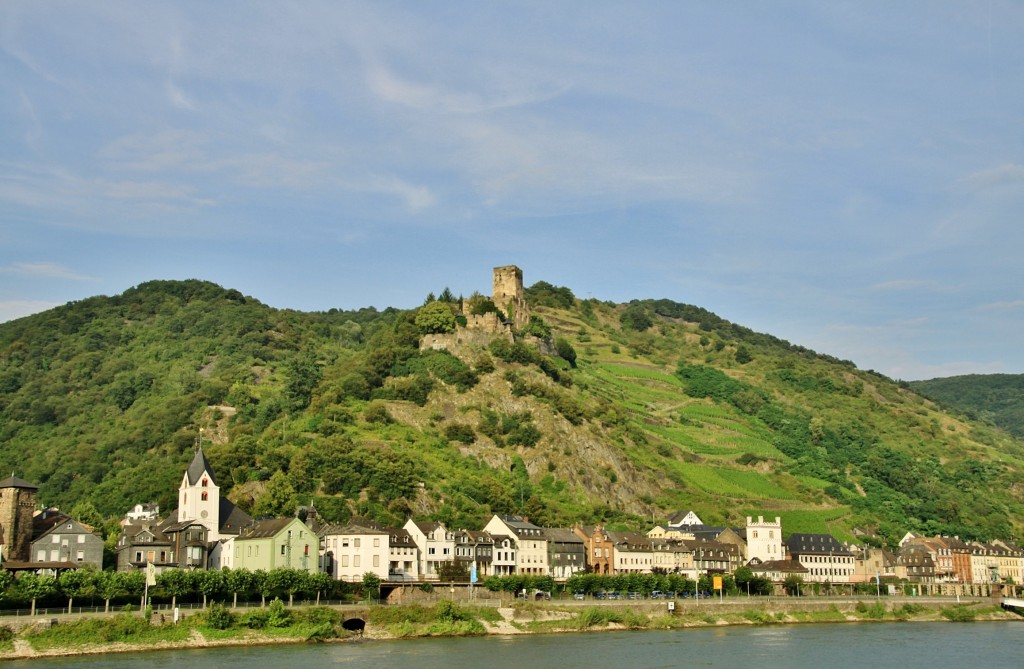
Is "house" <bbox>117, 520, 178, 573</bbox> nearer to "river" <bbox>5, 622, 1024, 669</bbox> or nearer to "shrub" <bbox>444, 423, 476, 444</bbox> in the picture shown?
"river" <bbox>5, 622, 1024, 669</bbox>

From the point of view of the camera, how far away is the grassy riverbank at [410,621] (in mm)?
67688

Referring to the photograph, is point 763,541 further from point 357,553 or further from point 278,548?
point 278,548

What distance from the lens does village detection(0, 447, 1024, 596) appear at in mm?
88062

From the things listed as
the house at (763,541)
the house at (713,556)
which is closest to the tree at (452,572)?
the house at (713,556)

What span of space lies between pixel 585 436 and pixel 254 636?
75181 mm

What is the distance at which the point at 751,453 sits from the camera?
165750 millimetres

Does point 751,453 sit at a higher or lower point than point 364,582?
higher

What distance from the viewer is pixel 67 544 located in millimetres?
87125

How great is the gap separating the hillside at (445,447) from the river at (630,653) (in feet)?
123

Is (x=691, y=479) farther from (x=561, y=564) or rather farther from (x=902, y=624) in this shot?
(x=902, y=624)

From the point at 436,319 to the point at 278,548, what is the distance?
248ft

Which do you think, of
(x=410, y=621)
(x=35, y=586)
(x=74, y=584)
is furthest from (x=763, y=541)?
(x=35, y=586)

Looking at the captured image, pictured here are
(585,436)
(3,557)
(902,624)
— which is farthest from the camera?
(585,436)

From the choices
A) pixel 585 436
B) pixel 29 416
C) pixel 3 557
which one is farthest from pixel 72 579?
pixel 29 416
